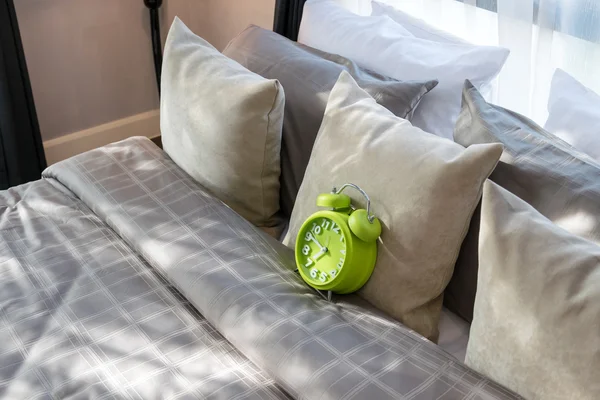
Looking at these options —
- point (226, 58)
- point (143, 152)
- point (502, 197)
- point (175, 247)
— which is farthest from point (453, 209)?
point (143, 152)

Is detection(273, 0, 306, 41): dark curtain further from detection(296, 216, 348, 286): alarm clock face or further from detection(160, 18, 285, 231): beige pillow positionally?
detection(296, 216, 348, 286): alarm clock face

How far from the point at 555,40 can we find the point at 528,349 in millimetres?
861

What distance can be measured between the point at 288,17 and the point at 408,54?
Answer: 25.5 inches

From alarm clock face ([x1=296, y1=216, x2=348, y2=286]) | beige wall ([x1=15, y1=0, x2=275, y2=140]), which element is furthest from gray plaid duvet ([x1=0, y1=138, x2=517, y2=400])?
beige wall ([x1=15, y1=0, x2=275, y2=140])

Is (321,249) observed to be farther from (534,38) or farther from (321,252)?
(534,38)

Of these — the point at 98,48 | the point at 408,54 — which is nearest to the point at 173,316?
the point at 408,54

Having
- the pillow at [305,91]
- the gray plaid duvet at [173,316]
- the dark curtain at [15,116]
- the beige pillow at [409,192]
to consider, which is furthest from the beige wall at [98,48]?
the beige pillow at [409,192]

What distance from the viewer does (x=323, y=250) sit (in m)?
1.37

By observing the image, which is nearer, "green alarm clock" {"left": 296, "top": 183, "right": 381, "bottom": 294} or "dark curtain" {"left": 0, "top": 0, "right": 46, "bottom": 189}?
"green alarm clock" {"left": 296, "top": 183, "right": 381, "bottom": 294}

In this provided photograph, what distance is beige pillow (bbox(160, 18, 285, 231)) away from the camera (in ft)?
5.27

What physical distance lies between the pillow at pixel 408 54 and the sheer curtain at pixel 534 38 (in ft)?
0.38

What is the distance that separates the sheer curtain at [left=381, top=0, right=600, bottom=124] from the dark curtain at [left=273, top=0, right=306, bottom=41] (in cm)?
53

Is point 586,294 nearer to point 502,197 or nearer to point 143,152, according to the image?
point 502,197

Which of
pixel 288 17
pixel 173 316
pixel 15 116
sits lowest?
pixel 15 116
